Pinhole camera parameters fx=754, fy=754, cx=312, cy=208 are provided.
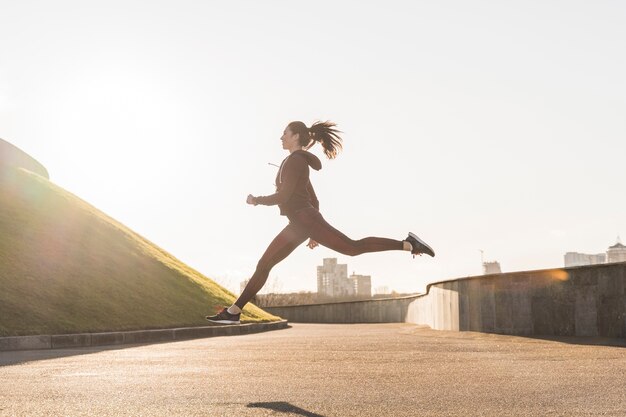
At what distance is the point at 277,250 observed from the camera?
643cm

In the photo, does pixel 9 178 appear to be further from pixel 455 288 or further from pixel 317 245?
pixel 317 245

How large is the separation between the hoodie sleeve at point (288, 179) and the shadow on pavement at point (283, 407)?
1.63 meters

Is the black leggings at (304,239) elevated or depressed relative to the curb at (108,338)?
elevated

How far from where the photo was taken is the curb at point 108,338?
1434 centimetres

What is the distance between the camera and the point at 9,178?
29.9 metres

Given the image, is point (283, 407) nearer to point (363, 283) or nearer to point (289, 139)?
point (289, 139)

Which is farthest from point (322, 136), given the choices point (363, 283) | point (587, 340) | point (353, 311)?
point (363, 283)

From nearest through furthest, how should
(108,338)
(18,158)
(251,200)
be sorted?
(251,200) < (108,338) < (18,158)

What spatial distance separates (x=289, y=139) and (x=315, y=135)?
0.98 ft

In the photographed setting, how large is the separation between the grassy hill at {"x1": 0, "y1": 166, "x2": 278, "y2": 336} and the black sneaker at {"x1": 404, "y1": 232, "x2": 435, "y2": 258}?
36.1 ft

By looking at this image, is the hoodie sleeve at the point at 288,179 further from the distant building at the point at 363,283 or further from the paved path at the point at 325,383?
the distant building at the point at 363,283

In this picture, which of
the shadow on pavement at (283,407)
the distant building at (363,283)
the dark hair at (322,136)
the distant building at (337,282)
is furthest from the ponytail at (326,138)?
the distant building at (363,283)

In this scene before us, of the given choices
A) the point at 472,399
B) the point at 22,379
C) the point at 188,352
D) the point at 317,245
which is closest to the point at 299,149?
the point at 317,245

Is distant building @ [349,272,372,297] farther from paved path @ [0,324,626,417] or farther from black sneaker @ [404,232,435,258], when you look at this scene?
black sneaker @ [404,232,435,258]
